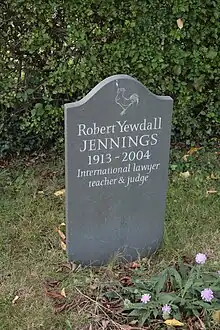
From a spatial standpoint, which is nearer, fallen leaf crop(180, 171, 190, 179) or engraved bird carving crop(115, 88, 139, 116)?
engraved bird carving crop(115, 88, 139, 116)

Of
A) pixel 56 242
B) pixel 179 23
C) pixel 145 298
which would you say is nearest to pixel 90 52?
pixel 179 23

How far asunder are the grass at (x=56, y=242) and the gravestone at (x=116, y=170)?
160 millimetres

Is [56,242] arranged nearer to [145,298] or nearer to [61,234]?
[61,234]

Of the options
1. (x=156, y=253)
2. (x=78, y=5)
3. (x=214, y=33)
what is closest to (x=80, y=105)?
(x=156, y=253)

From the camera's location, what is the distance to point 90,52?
4.23 m

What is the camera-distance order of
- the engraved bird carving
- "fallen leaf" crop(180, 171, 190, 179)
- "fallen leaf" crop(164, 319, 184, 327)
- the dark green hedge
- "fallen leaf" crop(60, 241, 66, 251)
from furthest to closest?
"fallen leaf" crop(180, 171, 190, 179)
the dark green hedge
"fallen leaf" crop(60, 241, 66, 251)
the engraved bird carving
"fallen leaf" crop(164, 319, 184, 327)

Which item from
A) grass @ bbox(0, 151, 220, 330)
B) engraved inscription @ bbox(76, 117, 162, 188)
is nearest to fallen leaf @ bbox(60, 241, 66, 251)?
grass @ bbox(0, 151, 220, 330)

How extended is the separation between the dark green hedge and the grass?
1.58 ft

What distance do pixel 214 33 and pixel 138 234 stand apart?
1.96 metres

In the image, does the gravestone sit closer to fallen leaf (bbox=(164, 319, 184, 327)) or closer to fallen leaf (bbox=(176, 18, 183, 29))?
fallen leaf (bbox=(164, 319, 184, 327))

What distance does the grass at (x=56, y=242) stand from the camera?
9.64 ft

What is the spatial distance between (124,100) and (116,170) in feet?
1.41

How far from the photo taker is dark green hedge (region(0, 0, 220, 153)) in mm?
4148

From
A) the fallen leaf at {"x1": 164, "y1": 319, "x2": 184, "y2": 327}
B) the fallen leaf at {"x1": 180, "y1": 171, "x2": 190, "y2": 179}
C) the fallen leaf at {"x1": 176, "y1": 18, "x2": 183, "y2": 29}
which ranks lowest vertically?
the fallen leaf at {"x1": 164, "y1": 319, "x2": 184, "y2": 327}
